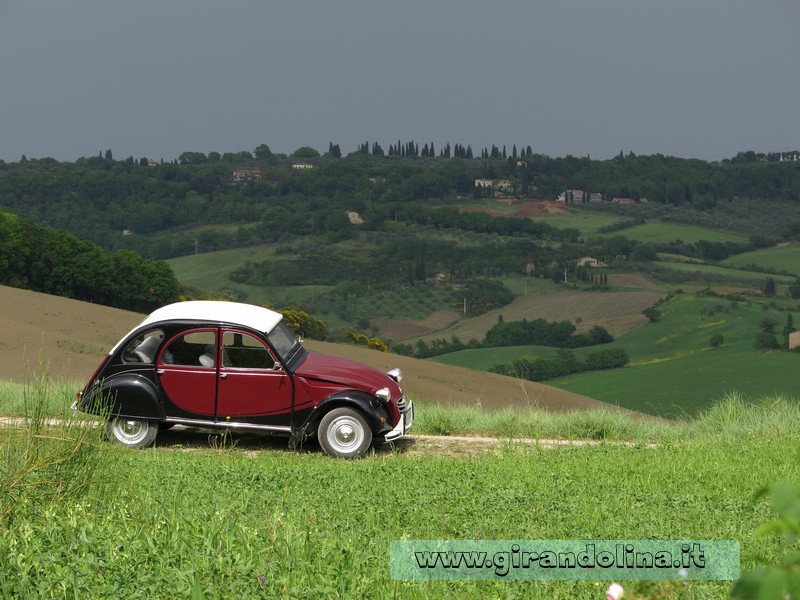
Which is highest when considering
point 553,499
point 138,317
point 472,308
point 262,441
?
point 553,499

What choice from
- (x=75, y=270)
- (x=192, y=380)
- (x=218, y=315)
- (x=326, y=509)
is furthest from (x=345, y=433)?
(x=75, y=270)

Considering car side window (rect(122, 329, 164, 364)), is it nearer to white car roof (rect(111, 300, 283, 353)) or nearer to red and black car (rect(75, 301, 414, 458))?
red and black car (rect(75, 301, 414, 458))

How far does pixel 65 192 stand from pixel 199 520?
195m

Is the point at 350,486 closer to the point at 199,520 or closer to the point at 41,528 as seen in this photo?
the point at 199,520

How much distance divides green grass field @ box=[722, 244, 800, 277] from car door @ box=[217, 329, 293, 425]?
167175 mm

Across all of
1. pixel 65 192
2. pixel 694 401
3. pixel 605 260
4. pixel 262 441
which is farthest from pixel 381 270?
pixel 262 441

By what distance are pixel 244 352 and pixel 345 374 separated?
122cm

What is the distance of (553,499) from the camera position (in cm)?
738

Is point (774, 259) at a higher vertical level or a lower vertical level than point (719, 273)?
higher

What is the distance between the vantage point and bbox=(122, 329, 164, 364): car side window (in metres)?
11.3

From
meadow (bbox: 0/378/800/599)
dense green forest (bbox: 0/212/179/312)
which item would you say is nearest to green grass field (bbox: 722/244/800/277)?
dense green forest (bbox: 0/212/179/312)

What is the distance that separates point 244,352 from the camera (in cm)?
1134

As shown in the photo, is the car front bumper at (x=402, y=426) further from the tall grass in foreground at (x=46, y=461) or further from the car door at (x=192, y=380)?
the tall grass in foreground at (x=46, y=461)

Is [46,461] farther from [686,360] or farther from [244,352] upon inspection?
[686,360]
